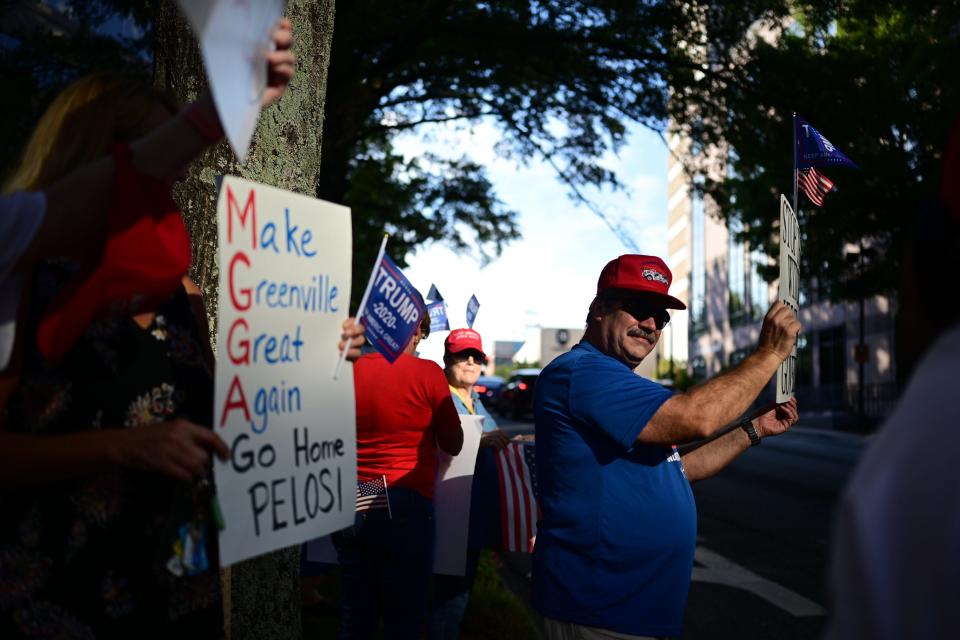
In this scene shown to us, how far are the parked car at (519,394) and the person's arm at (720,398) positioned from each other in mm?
29874

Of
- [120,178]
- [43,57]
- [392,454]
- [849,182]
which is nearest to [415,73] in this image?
[43,57]

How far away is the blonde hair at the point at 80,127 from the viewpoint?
1838mm

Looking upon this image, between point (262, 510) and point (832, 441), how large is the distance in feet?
87.4

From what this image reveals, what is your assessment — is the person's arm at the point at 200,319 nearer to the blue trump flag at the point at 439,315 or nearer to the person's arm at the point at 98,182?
the person's arm at the point at 98,182

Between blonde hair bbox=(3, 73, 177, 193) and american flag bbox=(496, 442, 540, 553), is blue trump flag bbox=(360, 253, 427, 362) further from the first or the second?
american flag bbox=(496, 442, 540, 553)

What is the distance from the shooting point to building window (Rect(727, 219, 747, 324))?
57.9 meters

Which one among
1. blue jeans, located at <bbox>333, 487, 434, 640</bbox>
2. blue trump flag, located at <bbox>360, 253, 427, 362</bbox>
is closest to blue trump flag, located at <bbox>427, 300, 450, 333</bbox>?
blue jeans, located at <bbox>333, 487, 434, 640</bbox>

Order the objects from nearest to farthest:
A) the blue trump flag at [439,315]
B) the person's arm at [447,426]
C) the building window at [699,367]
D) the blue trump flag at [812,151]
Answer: the blue trump flag at [812,151] → the person's arm at [447,426] → the blue trump flag at [439,315] → the building window at [699,367]

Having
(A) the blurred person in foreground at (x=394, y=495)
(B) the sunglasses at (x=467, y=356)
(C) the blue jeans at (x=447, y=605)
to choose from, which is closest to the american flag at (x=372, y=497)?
(A) the blurred person in foreground at (x=394, y=495)

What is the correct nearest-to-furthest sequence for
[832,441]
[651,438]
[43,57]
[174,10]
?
1. [651,438]
2. [174,10]
3. [43,57]
4. [832,441]

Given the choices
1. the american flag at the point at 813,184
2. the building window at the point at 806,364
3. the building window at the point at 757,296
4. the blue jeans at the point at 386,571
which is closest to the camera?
the american flag at the point at 813,184

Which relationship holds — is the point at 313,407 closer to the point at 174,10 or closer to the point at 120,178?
the point at 120,178

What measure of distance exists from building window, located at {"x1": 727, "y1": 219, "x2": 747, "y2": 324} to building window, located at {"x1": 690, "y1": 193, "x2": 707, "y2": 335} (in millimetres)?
6454

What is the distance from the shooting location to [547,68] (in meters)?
13.1
